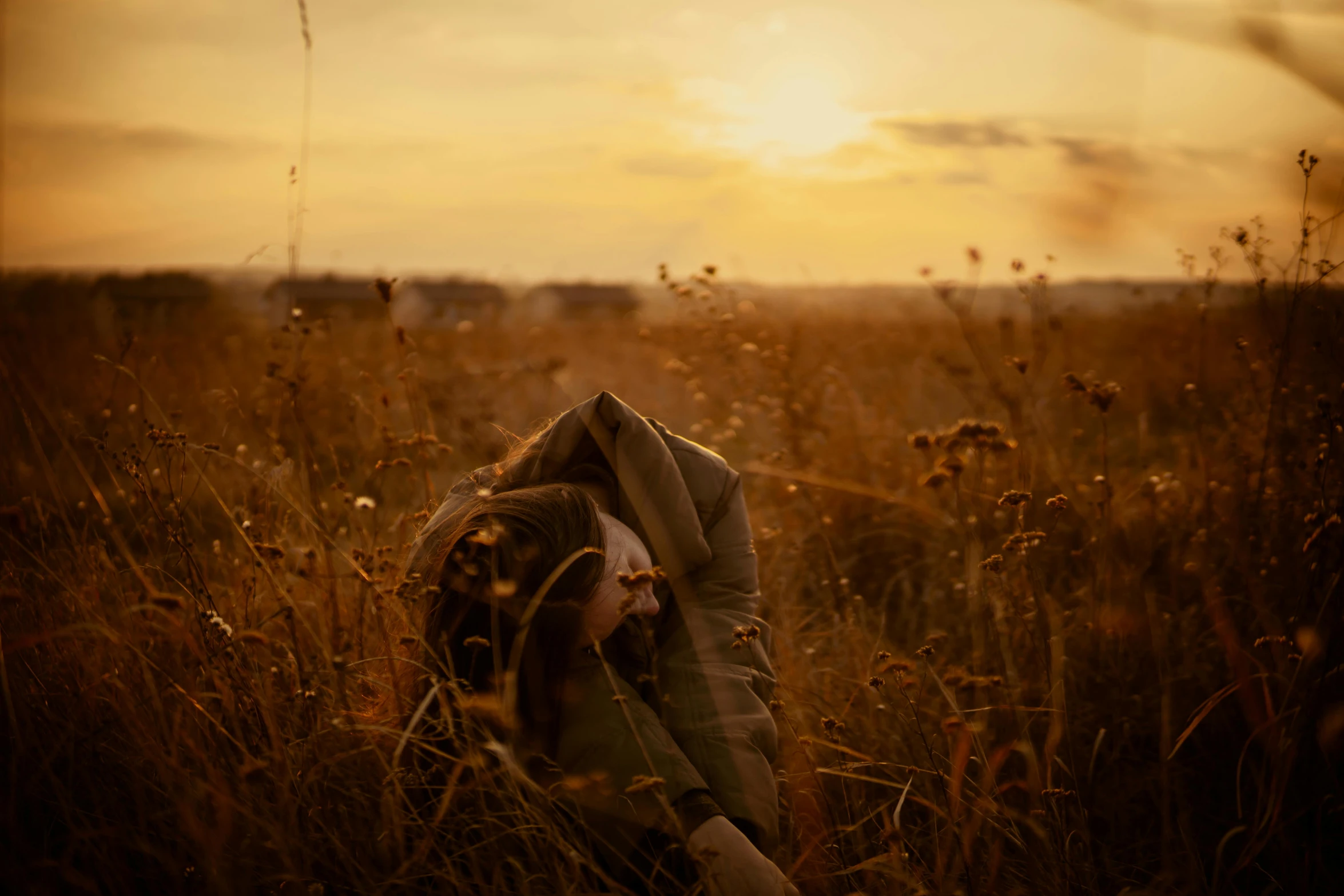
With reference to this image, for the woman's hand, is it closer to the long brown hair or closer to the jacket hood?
the long brown hair

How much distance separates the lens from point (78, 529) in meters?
3.02

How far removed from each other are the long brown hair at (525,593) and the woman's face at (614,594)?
3 centimetres

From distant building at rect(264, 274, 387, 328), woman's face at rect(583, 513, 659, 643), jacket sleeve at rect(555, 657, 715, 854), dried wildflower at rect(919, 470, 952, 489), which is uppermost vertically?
distant building at rect(264, 274, 387, 328)

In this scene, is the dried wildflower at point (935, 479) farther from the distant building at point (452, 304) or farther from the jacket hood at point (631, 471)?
the distant building at point (452, 304)

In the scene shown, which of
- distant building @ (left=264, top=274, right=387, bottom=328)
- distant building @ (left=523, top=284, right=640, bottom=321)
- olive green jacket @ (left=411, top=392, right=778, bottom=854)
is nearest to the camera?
olive green jacket @ (left=411, top=392, right=778, bottom=854)

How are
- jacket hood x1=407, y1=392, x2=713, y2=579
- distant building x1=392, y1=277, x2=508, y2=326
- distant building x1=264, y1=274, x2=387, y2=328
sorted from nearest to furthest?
1. jacket hood x1=407, y1=392, x2=713, y2=579
2. distant building x1=264, y1=274, x2=387, y2=328
3. distant building x1=392, y1=277, x2=508, y2=326

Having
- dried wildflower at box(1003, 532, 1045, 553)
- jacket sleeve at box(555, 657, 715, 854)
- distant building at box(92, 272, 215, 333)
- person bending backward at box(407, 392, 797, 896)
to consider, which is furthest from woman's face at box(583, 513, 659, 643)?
distant building at box(92, 272, 215, 333)

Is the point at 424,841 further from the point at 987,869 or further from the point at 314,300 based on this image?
the point at 314,300

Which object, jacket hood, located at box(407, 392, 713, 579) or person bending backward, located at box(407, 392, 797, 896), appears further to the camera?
jacket hood, located at box(407, 392, 713, 579)

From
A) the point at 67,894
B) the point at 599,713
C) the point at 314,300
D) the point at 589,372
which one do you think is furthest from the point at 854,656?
the point at 314,300

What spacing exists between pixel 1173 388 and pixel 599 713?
509cm

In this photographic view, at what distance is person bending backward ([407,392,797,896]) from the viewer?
156cm

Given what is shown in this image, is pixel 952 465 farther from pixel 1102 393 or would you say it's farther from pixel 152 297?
pixel 152 297

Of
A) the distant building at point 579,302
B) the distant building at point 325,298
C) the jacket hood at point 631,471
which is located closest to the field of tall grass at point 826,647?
the distant building at point 325,298
